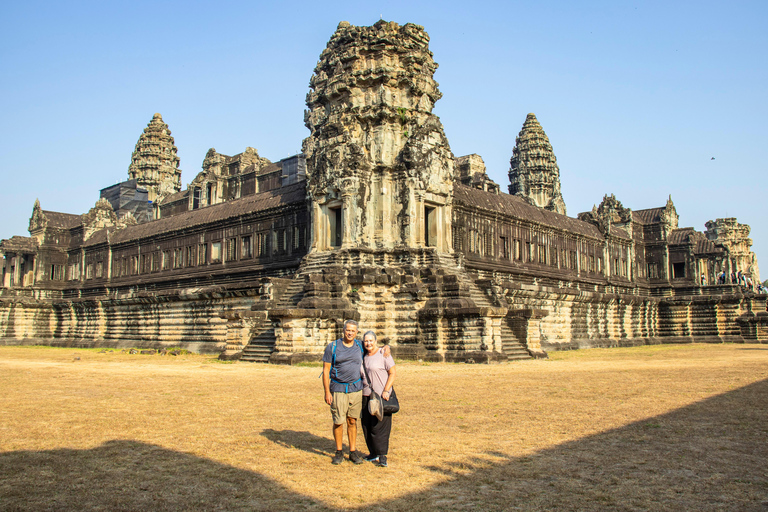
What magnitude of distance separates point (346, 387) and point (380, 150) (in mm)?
19274

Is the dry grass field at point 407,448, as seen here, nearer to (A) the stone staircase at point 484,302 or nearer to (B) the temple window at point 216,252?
(A) the stone staircase at point 484,302

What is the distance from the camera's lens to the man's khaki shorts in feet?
26.2

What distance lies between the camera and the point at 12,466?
7.57 meters

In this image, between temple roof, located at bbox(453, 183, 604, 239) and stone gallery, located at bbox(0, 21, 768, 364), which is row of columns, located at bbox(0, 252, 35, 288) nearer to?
stone gallery, located at bbox(0, 21, 768, 364)

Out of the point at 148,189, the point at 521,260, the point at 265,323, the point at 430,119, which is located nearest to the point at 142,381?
the point at 265,323

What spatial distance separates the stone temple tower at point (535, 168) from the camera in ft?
234

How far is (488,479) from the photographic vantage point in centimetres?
720

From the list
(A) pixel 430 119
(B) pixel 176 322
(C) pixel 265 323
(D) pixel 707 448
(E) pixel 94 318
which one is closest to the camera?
(D) pixel 707 448

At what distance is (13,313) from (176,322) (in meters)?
18.6

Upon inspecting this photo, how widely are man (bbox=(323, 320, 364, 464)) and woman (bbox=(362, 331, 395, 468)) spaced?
105 mm

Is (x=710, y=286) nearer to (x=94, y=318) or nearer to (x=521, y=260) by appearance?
(x=521, y=260)

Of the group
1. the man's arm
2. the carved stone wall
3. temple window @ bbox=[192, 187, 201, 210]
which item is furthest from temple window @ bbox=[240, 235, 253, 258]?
the carved stone wall

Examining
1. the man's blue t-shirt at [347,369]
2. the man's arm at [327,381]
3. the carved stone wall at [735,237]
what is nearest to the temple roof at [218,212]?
the man's arm at [327,381]

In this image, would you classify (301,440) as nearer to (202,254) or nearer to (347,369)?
(347,369)
